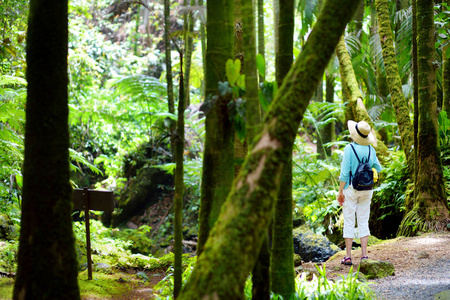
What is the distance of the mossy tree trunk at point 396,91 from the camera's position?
748 cm

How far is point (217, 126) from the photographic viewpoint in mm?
2863

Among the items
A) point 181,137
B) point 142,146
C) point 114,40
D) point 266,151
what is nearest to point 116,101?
point 142,146

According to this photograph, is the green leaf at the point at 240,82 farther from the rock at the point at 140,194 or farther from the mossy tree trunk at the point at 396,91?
the rock at the point at 140,194

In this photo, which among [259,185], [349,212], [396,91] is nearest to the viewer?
[259,185]

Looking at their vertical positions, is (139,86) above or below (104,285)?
above

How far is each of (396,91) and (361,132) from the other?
2887mm

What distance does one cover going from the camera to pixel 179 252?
3.18 meters

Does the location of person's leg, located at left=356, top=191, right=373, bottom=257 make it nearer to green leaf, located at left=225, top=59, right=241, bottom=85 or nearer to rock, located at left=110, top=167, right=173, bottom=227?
green leaf, located at left=225, top=59, right=241, bottom=85

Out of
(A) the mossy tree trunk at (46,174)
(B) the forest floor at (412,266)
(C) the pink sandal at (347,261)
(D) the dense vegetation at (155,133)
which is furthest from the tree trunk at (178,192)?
(C) the pink sandal at (347,261)

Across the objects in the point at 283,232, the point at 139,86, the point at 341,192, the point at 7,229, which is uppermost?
the point at 139,86

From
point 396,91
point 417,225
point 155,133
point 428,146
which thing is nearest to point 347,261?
point 417,225

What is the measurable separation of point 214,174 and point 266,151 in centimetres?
70

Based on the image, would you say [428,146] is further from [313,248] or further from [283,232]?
[283,232]

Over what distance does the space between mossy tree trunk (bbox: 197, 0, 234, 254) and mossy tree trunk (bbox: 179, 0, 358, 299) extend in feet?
1.73
